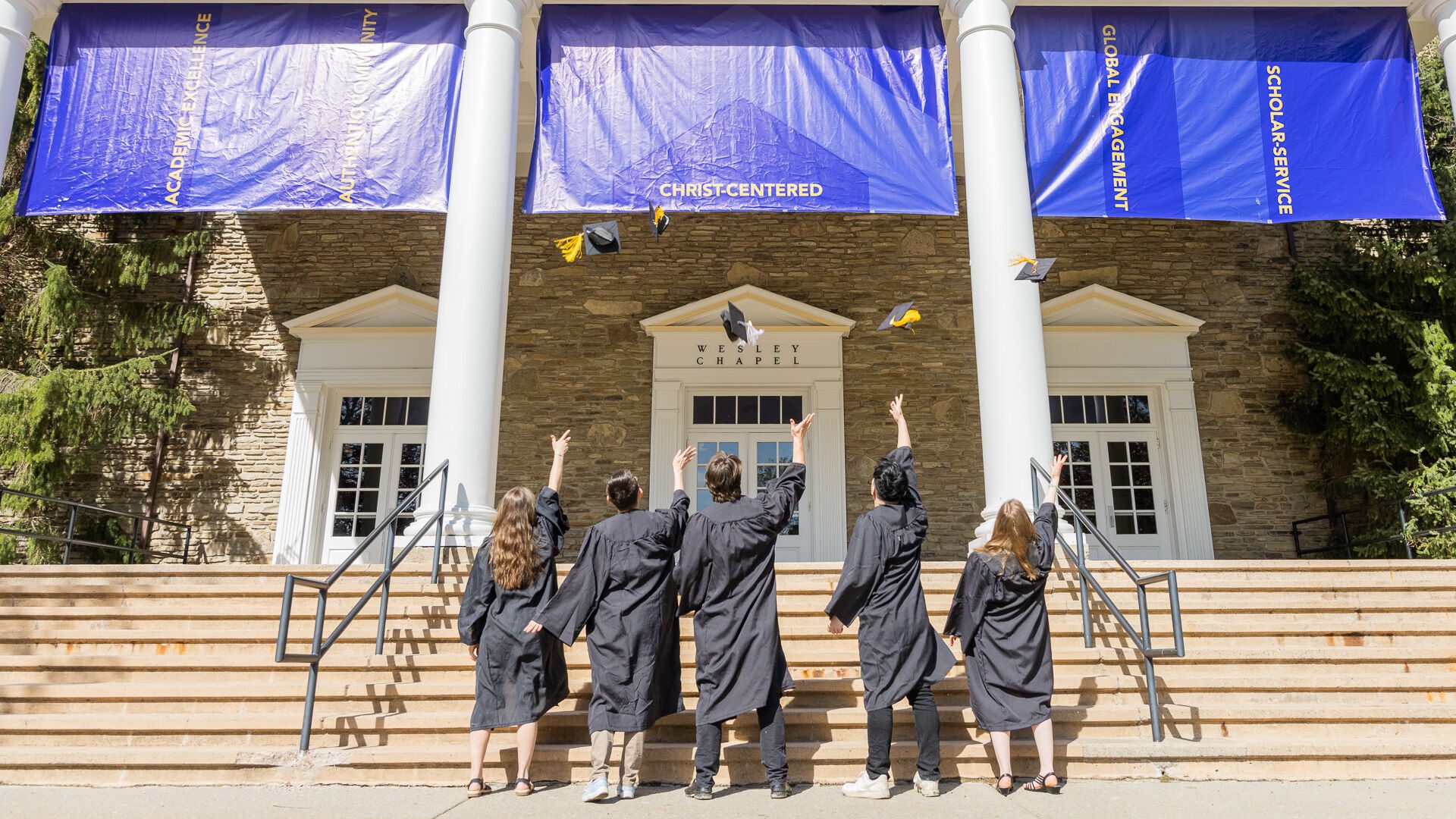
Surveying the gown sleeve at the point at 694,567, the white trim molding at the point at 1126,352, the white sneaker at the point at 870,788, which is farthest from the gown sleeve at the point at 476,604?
the white trim molding at the point at 1126,352

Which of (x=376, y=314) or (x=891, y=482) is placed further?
(x=376, y=314)

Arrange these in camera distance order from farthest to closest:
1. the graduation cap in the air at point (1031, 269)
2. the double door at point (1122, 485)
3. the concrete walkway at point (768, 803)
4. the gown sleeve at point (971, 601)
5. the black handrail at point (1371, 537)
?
1. the double door at point (1122, 485)
2. the black handrail at point (1371, 537)
3. the graduation cap in the air at point (1031, 269)
4. the gown sleeve at point (971, 601)
5. the concrete walkway at point (768, 803)

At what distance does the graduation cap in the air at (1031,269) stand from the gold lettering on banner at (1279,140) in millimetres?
2674

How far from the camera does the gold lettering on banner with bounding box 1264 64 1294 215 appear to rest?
901cm

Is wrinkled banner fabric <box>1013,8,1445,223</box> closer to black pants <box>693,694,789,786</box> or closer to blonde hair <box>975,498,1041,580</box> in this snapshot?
blonde hair <box>975,498,1041,580</box>

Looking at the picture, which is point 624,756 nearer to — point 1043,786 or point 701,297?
point 1043,786

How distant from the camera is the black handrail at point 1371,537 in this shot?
32.4 feet

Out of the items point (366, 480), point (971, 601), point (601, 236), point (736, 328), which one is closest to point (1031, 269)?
point (736, 328)

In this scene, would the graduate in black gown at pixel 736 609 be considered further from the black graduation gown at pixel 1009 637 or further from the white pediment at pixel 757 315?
the white pediment at pixel 757 315

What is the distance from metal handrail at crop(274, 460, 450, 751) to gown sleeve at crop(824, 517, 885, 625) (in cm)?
288

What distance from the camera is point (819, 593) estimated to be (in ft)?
22.8

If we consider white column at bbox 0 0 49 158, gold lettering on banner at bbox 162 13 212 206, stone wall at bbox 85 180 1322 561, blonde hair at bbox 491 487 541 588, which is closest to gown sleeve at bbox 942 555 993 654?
blonde hair at bbox 491 487 541 588

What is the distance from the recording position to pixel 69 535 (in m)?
9.89

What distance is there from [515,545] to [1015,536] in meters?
2.52
